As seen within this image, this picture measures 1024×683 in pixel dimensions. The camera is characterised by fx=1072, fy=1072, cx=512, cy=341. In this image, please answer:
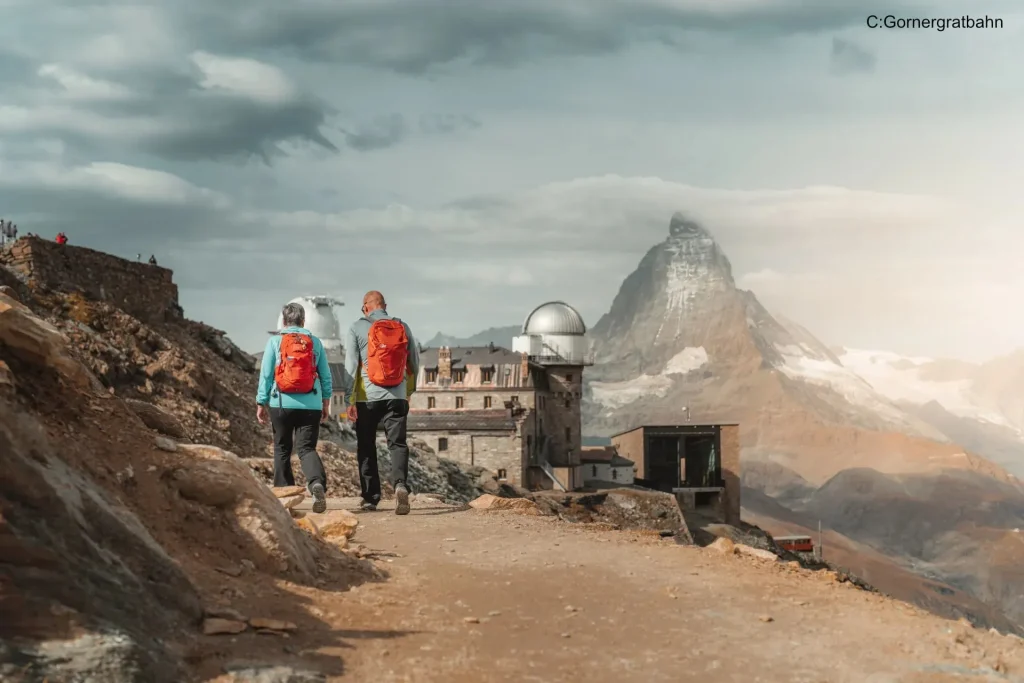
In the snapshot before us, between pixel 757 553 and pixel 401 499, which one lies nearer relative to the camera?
pixel 757 553

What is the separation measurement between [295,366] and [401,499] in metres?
2.70

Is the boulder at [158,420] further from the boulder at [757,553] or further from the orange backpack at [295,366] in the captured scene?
the boulder at [757,553]

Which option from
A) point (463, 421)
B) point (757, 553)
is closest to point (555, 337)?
point (463, 421)

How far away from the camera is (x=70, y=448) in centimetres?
775

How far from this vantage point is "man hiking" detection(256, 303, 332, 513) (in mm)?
12148

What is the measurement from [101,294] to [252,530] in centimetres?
2099

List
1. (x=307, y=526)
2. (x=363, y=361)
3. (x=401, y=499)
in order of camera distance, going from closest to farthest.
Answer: (x=307, y=526), (x=363, y=361), (x=401, y=499)

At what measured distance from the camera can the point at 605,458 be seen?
84.9m

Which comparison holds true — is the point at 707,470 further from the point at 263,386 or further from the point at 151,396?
the point at 263,386

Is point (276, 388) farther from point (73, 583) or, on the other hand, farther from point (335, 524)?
point (73, 583)

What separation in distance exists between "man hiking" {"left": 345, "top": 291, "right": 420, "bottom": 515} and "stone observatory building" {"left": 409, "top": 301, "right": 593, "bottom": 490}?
58.2 meters

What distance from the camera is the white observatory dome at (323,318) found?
88062 mm

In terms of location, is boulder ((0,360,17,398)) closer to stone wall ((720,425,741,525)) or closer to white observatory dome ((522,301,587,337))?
stone wall ((720,425,741,525))

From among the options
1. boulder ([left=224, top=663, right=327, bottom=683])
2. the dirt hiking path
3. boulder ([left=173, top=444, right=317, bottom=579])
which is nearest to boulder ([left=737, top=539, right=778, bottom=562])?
the dirt hiking path
